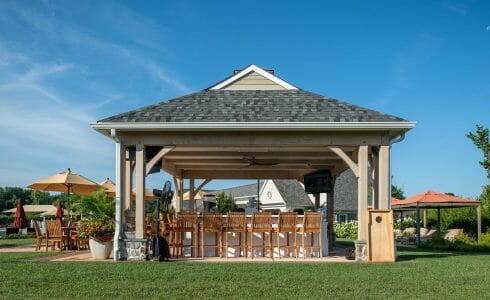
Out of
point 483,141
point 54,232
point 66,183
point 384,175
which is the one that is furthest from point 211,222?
point 483,141

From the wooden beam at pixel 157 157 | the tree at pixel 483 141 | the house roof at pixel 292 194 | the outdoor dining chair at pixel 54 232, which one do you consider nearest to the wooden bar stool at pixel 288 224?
the wooden beam at pixel 157 157

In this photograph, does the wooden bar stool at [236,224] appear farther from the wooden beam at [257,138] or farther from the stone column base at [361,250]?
the stone column base at [361,250]

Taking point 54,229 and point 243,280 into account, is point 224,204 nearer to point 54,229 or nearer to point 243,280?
point 54,229

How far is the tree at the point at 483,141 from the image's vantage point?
23.4 metres

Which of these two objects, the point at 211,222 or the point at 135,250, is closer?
the point at 135,250

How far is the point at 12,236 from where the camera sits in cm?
2881

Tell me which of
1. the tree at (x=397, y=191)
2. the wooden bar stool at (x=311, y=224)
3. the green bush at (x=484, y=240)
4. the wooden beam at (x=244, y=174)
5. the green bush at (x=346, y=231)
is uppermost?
the wooden beam at (x=244, y=174)

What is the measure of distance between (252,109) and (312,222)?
3173 millimetres

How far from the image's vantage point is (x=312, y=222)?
13859mm

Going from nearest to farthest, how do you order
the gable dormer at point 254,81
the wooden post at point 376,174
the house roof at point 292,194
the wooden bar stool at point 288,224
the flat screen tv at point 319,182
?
1. the wooden bar stool at point 288,224
2. the wooden post at point 376,174
3. the gable dormer at point 254,81
4. the flat screen tv at point 319,182
5. the house roof at point 292,194

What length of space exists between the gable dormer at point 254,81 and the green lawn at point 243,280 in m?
5.73

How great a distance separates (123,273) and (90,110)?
10.4 metres

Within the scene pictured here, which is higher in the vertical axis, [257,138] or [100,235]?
[257,138]

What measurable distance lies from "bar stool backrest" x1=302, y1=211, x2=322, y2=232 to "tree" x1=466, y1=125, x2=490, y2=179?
41.2 feet
